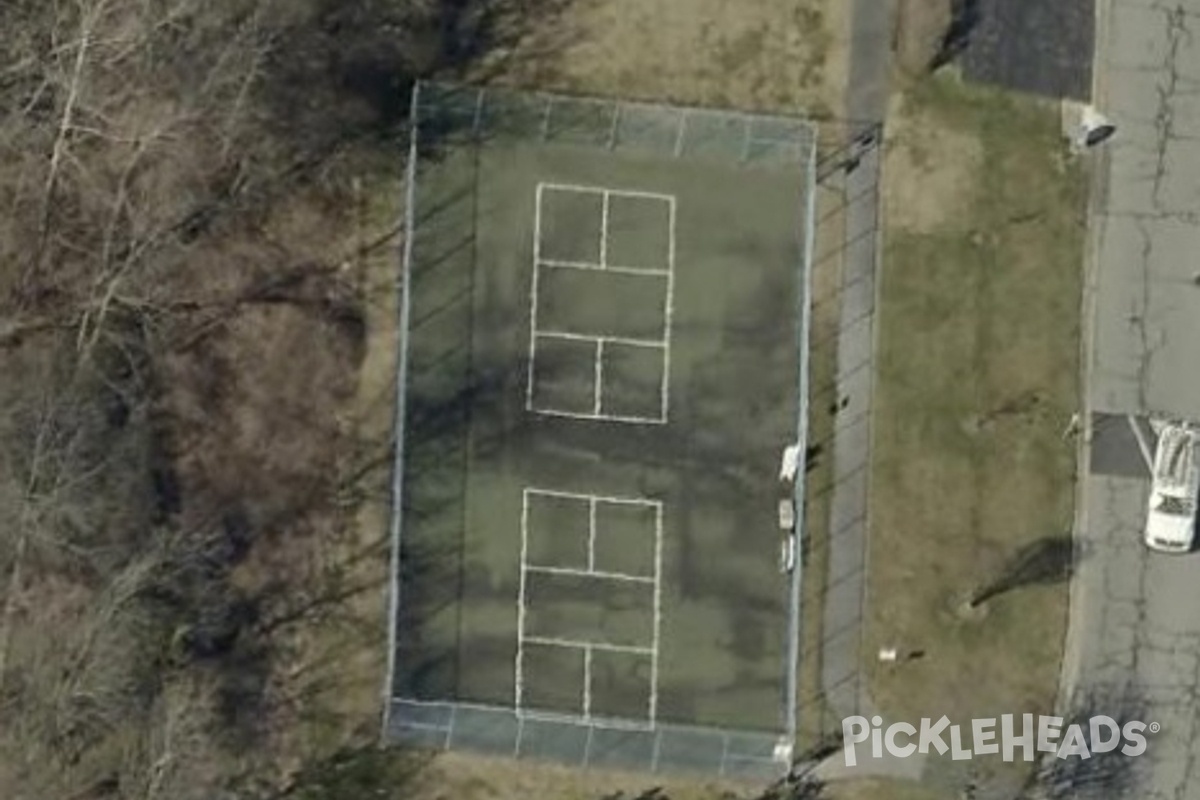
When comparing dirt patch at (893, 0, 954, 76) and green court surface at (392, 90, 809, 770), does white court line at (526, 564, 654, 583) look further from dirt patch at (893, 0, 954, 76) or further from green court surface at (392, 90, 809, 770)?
dirt patch at (893, 0, 954, 76)

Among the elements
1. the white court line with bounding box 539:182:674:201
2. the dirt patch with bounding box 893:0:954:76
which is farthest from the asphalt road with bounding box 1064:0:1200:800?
the white court line with bounding box 539:182:674:201

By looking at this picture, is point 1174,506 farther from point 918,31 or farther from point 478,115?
point 478,115

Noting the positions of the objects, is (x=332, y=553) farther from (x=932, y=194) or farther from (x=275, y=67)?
(x=932, y=194)

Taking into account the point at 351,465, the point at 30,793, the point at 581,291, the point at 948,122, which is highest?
the point at 948,122

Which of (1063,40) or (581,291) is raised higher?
(1063,40)

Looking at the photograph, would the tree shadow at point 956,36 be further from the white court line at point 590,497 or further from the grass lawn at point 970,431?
the white court line at point 590,497

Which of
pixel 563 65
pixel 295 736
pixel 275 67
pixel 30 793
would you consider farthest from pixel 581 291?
pixel 30 793

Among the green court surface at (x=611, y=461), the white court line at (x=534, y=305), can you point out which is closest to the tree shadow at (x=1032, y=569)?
the green court surface at (x=611, y=461)
